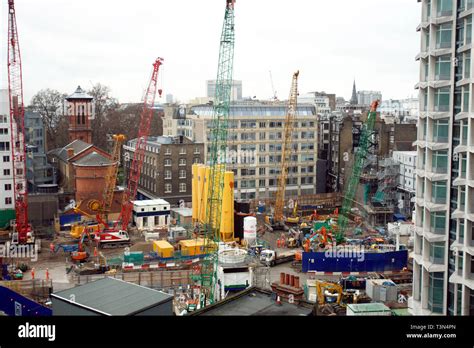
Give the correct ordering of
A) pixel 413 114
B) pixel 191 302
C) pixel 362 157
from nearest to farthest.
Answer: pixel 191 302
pixel 362 157
pixel 413 114

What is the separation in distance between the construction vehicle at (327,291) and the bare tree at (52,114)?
2006 cm

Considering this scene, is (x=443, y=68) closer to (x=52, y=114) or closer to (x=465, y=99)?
(x=465, y=99)

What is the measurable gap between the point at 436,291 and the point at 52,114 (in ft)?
81.8

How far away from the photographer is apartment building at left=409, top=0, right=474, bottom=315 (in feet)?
19.7

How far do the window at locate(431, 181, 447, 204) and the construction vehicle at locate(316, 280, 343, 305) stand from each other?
4067 millimetres

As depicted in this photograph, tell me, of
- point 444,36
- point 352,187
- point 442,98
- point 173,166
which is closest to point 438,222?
point 442,98

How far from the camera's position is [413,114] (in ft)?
88.5

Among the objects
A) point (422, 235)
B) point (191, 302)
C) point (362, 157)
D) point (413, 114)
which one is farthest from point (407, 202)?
point (422, 235)

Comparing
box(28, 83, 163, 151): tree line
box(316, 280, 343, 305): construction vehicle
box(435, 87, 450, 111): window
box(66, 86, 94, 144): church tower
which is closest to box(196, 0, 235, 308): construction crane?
box(316, 280, 343, 305): construction vehicle

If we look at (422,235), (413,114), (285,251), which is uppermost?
(413,114)

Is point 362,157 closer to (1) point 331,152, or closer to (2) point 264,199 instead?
(2) point 264,199

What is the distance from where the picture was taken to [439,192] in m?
6.52

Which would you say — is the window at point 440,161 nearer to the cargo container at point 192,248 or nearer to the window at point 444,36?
the window at point 444,36
